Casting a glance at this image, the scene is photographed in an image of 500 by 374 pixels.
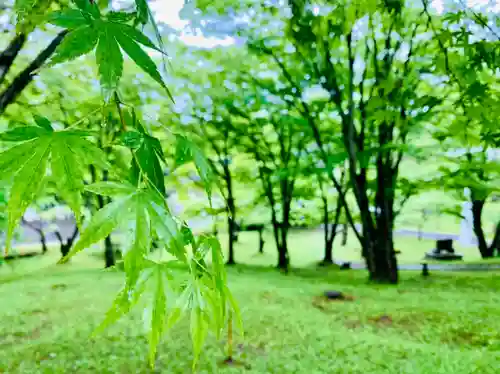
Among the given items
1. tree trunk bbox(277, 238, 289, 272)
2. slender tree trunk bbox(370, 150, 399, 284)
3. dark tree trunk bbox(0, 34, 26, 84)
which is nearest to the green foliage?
dark tree trunk bbox(0, 34, 26, 84)

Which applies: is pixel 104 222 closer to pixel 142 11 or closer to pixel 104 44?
pixel 104 44

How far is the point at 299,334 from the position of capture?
5.13 metres

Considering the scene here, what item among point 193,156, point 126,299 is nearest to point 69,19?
point 193,156

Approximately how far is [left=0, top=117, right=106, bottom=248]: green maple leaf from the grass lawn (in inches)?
148

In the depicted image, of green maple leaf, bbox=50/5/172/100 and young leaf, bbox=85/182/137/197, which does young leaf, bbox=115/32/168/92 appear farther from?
young leaf, bbox=85/182/137/197

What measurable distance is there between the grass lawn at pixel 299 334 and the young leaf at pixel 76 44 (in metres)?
3.85

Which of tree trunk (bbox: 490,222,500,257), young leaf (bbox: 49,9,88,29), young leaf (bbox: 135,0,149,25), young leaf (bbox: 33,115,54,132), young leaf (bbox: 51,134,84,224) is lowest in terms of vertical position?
tree trunk (bbox: 490,222,500,257)

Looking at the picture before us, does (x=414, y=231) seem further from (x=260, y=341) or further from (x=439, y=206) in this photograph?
(x=260, y=341)

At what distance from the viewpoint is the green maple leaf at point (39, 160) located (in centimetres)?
54

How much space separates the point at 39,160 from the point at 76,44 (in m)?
0.17

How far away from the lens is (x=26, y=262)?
16.7 metres

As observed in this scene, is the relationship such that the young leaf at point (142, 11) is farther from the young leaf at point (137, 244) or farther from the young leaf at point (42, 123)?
the young leaf at point (137, 244)

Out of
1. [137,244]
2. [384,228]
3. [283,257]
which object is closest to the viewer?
[137,244]

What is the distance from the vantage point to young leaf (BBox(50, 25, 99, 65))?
0.58 m
